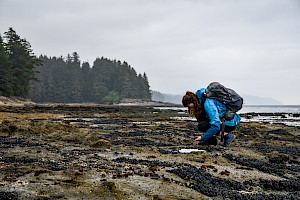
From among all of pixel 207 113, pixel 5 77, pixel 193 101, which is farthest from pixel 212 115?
pixel 5 77

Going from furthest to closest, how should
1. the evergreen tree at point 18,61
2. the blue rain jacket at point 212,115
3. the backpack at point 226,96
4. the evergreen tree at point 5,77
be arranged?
the evergreen tree at point 18,61 → the evergreen tree at point 5,77 → the backpack at point 226,96 → the blue rain jacket at point 212,115

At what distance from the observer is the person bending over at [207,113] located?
6.50 metres

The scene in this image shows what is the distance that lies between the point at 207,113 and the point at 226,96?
1.93 ft

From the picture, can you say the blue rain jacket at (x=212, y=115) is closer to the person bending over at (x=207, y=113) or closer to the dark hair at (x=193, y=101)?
the person bending over at (x=207, y=113)

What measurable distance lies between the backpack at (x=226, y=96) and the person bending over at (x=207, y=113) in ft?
0.29

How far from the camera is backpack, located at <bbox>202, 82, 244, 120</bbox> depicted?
670 centimetres

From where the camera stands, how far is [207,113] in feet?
21.6

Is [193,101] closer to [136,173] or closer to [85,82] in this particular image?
[136,173]

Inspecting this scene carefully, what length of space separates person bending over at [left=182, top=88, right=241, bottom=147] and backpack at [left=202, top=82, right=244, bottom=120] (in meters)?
0.09

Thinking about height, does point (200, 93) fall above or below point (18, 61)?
below

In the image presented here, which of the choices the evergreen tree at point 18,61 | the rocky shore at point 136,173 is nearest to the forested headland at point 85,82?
the evergreen tree at point 18,61

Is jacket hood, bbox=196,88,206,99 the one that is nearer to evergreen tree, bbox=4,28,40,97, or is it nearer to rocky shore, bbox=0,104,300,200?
rocky shore, bbox=0,104,300,200

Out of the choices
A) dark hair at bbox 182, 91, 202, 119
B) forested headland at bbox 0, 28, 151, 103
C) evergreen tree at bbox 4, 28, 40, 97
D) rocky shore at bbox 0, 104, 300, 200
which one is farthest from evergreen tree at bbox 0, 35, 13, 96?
dark hair at bbox 182, 91, 202, 119

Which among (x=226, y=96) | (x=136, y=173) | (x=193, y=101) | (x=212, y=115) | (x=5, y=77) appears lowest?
(x=136, y=173)
